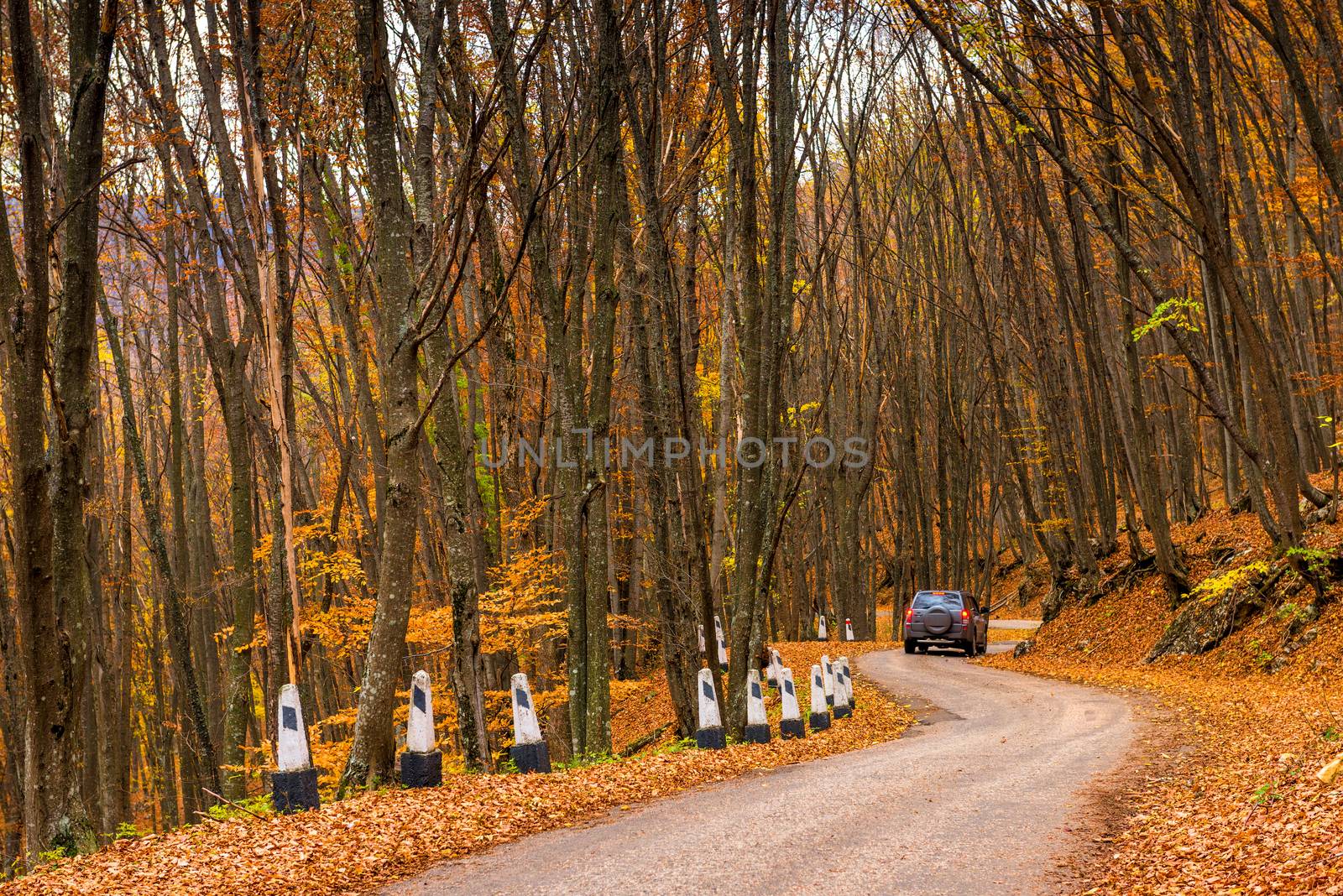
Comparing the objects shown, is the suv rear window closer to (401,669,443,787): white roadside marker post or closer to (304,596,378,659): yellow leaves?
(304,596,378,659): yellow leaves

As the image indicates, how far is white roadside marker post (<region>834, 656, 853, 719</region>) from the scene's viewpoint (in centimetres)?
1398

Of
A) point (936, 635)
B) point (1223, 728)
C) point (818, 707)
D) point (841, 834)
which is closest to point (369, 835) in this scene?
point (841, 834)

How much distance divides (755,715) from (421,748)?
438 centimetres

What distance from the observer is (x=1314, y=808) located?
5238mm

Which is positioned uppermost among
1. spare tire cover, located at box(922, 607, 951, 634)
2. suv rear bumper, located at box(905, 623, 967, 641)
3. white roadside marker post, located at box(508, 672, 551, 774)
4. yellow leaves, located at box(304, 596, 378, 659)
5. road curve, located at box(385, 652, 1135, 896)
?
yellow leaves, located at box(304, 596, 378, 659)

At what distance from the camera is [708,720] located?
10.4 metres

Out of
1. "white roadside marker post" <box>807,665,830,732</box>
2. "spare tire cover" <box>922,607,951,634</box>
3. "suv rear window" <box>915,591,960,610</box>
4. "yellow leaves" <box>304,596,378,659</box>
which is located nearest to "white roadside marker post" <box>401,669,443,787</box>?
"white roadside marker post" <box>807,665,830,732</box>

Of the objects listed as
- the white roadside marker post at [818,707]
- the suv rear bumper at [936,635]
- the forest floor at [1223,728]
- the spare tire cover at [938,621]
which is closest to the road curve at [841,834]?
the forest floor at [1223,728]

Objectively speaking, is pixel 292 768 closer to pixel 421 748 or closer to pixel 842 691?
pixel 421 748

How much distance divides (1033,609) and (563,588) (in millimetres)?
28613

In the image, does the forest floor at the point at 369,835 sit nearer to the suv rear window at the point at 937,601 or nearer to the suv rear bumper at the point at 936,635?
the suv rear bumper at the point at 936,635

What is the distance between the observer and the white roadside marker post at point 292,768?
6.96 meters

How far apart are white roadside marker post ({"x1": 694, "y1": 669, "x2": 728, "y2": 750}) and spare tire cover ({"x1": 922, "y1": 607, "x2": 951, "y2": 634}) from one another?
1569 centimetres

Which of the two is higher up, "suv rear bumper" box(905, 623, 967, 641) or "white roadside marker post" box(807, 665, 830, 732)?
"white roadside marker post" box(807, 665, 830, 732)
